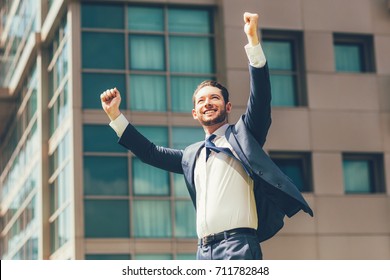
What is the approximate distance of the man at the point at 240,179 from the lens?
5.06 meters

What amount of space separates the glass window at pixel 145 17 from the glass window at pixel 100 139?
2706 millimetres

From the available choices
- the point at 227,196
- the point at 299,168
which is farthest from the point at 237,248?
the point at 299,168

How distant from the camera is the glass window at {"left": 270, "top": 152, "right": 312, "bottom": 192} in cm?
2575

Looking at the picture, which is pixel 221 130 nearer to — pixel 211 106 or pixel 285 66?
pixel 211 106

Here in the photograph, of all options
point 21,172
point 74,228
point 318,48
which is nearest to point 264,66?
point 74,228

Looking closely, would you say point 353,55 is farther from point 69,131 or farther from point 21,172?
point 21,172

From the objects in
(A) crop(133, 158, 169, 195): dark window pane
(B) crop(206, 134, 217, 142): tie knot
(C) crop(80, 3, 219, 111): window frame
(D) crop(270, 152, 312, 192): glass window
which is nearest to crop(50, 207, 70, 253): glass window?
(A) crop(133, 158, 169, 195): dark window pane

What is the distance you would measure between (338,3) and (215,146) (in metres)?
21.8

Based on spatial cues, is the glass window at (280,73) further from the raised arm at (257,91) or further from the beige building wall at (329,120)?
the raised arm at (257,91)

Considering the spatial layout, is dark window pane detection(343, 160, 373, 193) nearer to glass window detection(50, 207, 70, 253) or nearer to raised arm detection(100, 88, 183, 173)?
glass window detection(50, 207, 70, 253)

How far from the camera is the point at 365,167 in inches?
1045

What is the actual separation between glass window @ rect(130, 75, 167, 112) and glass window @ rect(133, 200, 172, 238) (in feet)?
7.81

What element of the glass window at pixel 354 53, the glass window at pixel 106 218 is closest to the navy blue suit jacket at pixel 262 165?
the glass window at pixel 106 218

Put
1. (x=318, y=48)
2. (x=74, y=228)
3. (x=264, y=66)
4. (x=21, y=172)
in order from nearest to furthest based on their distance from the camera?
(x=264, y=66) → (x=74, y=228) → (x=318, y=48) → (x=21, y=172)
